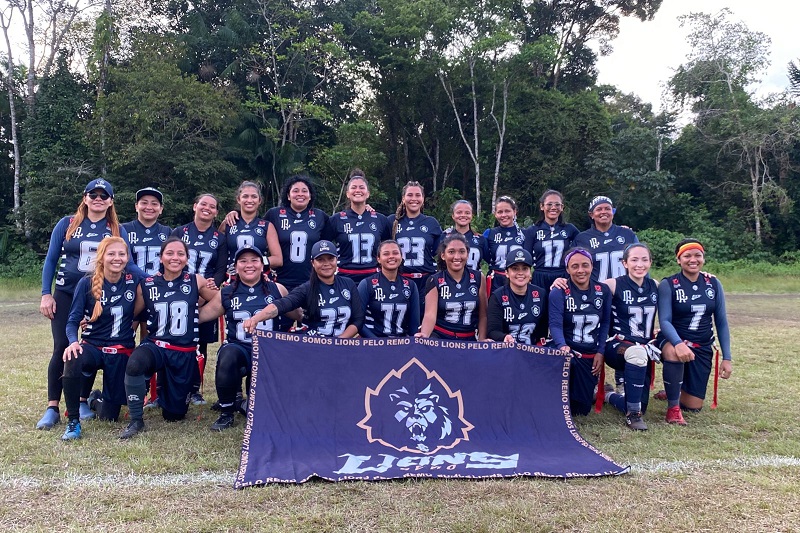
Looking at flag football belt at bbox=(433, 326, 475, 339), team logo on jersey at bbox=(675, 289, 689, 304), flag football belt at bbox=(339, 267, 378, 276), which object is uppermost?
flag football belt at bbox=(339, 267, 378, 276)

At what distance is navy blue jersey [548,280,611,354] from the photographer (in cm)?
554

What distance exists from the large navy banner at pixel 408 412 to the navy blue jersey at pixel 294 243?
1411 mm

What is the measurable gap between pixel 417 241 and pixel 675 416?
3056mm

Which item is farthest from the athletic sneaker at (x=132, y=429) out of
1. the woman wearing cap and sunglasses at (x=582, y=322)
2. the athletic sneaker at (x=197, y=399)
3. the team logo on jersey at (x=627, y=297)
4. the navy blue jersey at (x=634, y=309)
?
the team logo on jersey at (x=627, y=297)

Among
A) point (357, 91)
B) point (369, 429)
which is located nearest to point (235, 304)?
point (369, 429)

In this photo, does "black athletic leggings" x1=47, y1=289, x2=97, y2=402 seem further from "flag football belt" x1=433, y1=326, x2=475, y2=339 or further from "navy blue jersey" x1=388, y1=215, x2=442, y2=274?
"navy blue jersey" x1=388, y1=215, x2=442, y2=274

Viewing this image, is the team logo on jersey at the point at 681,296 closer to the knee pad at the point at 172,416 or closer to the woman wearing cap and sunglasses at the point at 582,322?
the woman wearing cap and sunglasses at the point at 582,322

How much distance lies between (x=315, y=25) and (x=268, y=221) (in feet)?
71.5

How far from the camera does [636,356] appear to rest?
17.4 ft

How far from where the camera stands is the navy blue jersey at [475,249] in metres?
6.43

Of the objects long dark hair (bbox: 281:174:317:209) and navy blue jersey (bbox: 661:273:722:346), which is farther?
long dark hair (bbox: 281:174:317:209)

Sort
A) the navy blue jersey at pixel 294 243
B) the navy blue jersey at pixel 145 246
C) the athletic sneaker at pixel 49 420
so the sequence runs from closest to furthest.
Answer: the athletic sneaker at pixel 49 420 → the navy blue jersey at pixel 145 246 → the navy blue jersey at pixel 294 243

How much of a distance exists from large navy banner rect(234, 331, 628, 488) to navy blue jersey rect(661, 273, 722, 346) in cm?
154

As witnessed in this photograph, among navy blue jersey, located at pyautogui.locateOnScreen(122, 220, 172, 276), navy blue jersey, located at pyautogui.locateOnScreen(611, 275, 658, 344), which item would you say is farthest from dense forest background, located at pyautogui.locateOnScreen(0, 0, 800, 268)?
navy blue jersey, located at pyautogui.locateOnScreen(611, 275, 658, 344)
